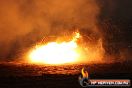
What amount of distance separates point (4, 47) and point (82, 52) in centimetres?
4712

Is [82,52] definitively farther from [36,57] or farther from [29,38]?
[29,38]

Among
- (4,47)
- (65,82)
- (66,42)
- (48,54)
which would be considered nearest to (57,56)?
(48,54)

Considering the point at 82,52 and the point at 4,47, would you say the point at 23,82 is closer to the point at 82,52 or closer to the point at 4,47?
the point at 82,52

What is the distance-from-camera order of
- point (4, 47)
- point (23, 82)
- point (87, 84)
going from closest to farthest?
point (87, 84)
point (23, 82)
point (4, 47)

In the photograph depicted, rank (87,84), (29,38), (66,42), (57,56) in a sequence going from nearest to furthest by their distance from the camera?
(87,84), (57,56), (66,42), (29,38)

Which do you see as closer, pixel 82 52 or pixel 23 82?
pixel 23 82

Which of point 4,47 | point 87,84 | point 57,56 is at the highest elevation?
point 4,47

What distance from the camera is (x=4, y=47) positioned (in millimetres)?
169375

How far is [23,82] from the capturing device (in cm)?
6216

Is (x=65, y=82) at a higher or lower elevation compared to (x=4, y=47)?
lower

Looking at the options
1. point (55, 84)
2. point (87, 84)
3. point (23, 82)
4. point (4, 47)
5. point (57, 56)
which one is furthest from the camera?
point (4, 47)

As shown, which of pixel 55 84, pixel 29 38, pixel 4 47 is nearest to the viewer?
pixel 55 84

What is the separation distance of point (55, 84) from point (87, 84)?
11.3 metres

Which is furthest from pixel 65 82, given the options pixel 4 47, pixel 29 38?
pixel 29 38
